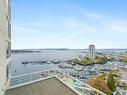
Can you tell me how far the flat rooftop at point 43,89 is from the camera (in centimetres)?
601

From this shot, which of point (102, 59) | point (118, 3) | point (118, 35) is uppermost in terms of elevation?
point (118, 3)

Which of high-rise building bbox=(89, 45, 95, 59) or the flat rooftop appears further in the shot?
high-rise building bbox=(89, 45, 95, 59)

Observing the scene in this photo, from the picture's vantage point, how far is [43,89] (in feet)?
21.1

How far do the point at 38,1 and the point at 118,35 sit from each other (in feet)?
85.1

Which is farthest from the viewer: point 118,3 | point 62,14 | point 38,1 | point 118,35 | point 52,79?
point 118,35

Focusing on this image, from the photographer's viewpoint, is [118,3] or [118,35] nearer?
[118,3]

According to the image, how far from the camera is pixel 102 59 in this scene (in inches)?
2386

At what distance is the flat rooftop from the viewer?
6.01 m

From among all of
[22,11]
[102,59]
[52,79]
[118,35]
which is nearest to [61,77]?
[52,79]

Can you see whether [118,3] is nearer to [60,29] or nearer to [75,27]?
[75,27]

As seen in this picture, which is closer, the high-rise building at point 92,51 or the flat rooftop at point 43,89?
the flat rooftop at point 43,89

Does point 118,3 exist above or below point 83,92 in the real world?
above

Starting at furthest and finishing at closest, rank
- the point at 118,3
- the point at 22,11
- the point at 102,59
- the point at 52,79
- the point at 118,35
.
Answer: the point at 102,59 < the point at 118,35 < the point at 118,3 < the point at 22,11 < the point at 52,79

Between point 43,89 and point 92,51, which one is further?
point 92,51
